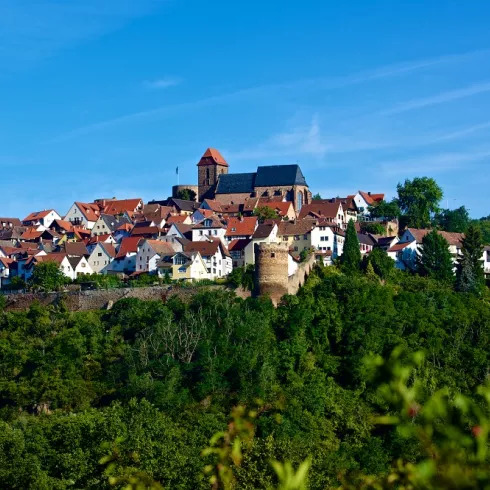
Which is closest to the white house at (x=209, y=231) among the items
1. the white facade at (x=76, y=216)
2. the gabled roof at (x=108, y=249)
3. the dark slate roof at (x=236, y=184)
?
the gabled roof at (x=108, y=249)

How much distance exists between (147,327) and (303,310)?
8.74 meters

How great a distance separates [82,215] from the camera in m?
92.0

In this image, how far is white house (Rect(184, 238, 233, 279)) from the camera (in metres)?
66.6

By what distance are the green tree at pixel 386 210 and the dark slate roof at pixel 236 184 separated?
11930 millimetres

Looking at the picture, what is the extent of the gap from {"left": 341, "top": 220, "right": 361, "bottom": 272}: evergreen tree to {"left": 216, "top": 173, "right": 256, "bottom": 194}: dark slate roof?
2743 centimetres

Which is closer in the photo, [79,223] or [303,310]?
[303,310]

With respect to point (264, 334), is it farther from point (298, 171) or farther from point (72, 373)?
point (298, 171)

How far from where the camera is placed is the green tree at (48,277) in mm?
64812

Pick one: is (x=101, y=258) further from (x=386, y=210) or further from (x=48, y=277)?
(x=386, y=210)

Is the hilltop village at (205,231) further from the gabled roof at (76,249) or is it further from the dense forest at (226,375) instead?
the dense forest at (226,375)

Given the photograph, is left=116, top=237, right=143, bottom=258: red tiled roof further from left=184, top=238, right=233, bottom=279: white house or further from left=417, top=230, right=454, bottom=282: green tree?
left=417, top=230, right=454, bottom=282: green tree

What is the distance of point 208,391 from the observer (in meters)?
48.2

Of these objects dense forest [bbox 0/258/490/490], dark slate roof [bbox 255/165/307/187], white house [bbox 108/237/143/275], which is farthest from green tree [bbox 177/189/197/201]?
dense forest [bbox 0/258/490/490]

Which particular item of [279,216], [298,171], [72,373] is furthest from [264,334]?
[298,171]
